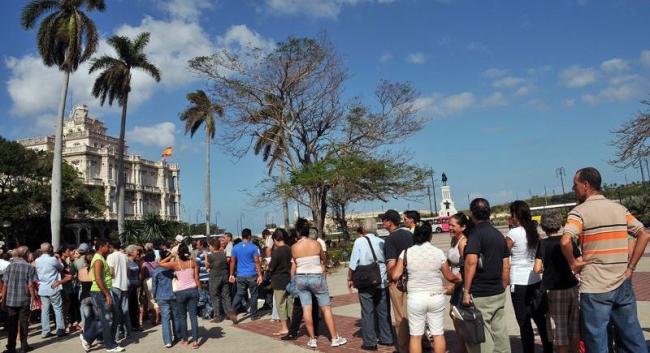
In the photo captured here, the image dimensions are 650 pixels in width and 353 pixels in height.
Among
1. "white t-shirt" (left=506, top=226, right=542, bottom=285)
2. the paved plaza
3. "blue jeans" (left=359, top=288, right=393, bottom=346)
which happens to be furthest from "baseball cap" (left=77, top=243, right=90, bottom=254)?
"white t-shirt" (left=506, top=226, right=542, bottom=285)

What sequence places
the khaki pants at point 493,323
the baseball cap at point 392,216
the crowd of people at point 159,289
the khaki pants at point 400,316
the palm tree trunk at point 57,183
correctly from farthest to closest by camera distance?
the palm tree trunk at point 57,183, the crowd of people at point 159,289, the baseball cap at point 392,216, the khaki pants at point 400,316, the khaki pants at point 493,323

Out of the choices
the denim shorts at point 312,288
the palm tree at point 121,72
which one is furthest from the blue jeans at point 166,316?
the palm tree at point 121,72

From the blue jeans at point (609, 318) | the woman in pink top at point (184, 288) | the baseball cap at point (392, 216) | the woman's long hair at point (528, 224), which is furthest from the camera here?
the woman in pink top at point (184, 288)

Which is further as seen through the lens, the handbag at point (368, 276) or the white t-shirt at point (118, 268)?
the white t-shirt at point (118, 268)

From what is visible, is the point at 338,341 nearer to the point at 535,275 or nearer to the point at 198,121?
the point at 535,275

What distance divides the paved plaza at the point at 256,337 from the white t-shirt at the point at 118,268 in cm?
97

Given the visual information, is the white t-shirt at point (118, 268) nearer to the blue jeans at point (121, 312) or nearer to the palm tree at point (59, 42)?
the blue jeans at point (121, 312)

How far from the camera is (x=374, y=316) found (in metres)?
6.84

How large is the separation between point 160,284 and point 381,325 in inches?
141

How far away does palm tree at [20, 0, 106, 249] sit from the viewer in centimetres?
2436

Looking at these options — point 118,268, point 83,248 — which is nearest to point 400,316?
point 118,268

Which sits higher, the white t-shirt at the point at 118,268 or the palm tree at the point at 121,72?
the palm tree at the point at 121,72

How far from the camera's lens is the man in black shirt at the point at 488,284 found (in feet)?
15.9

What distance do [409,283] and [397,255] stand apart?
689 millimetres
